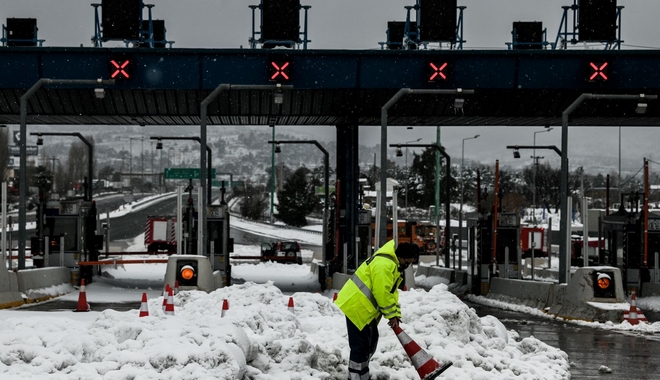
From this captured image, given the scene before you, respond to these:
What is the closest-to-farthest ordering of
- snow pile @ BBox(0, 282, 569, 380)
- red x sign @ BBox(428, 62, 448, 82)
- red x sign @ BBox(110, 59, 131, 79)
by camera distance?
1. snow pile @ BBox(0, 282, 569, 380)
2. red x sign @ BBox(110, 59, 131, 79)
3. red x sign @ BBox(428, 62, 448, 82)

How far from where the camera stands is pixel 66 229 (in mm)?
31859

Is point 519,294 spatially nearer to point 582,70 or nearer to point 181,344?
point 582,70

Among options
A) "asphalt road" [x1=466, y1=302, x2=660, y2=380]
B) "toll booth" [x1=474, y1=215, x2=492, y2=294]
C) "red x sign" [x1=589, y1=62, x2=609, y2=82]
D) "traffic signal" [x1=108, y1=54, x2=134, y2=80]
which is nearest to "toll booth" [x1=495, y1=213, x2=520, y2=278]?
"toll booth" [x1=474, y1=215, x2=492, y2=294]

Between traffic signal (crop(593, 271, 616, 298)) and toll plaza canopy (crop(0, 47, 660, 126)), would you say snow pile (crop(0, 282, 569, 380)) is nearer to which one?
traffic signal (crop(593, 271, 616, 298))

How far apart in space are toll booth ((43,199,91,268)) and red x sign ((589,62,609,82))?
16631 millimetres

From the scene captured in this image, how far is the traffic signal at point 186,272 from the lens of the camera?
2212cm

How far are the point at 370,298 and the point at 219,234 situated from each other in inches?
873

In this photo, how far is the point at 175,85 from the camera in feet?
87.4

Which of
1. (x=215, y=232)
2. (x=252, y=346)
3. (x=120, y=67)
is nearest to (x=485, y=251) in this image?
(x=215, y=232)

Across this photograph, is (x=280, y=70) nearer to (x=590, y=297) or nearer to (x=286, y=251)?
(x=590, y=297)

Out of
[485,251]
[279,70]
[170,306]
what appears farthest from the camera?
[485,251]

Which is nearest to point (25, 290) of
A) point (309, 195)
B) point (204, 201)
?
point (204, 201)

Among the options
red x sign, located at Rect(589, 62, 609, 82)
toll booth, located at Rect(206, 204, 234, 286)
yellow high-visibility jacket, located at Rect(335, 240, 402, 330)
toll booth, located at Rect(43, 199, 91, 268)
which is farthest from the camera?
toll booth, located at Rect(43, 199, 91, 268)

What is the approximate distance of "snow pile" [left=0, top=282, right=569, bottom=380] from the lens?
30.4ft
